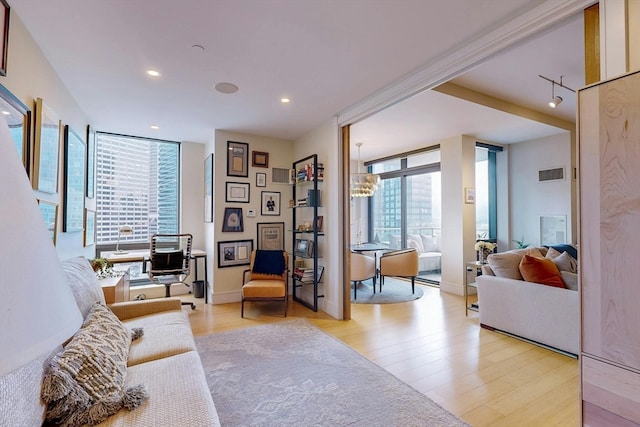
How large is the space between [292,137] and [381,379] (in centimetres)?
368

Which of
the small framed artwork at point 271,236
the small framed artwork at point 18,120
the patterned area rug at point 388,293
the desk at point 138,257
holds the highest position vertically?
the small framed artwork at point 18,120

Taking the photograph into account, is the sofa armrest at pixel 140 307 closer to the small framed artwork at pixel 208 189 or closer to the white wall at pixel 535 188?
the small framed artwork at pixel 208 189

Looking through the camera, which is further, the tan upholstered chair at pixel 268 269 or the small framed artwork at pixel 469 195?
the small framed artwork at pixel 469 195

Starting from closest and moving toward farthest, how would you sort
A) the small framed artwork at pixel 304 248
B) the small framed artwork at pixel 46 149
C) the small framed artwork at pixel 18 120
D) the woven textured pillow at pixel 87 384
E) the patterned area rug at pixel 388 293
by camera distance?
the woven textured pillow at pixel 87 384, the small framed artwork at pixel 18 120, the small framed artwork at pixel 46 149, the small framed artwork at pixel 304 248, the patterned area rug at pixel 388 293

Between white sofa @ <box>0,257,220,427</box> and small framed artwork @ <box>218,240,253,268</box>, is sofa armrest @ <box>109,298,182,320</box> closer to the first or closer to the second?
white sofa @ <box>0,257,220,427</box>

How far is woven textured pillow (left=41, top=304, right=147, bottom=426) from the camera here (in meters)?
1.16

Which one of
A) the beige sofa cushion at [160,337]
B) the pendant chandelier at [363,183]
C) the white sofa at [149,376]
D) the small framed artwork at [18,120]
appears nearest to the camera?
the white sofa at [149,376]

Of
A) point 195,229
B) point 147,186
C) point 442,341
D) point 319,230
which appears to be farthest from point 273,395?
point 147,186

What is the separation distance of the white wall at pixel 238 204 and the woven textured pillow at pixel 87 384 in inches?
114

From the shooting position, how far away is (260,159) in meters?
4.69

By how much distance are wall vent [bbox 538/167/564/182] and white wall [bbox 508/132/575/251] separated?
53mm

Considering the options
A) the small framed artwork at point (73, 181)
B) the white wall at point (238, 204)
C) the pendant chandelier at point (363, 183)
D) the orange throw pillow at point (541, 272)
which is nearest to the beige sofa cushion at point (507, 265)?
the orange throw pillow at point (541, 272)

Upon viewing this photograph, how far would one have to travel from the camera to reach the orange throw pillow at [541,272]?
2861 mm

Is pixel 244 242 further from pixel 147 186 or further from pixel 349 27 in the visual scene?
pixel 349 27
